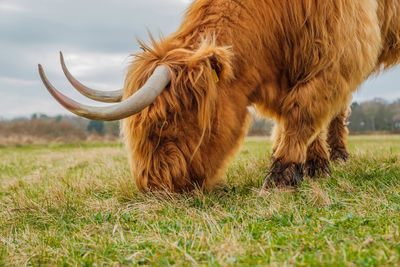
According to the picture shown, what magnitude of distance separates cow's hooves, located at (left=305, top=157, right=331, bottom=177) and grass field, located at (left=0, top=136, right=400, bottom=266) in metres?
0.25

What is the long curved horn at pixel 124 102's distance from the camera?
2.65m

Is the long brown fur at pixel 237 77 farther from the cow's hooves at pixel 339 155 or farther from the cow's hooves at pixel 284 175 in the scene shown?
the cow's hooves at pixel 339 155

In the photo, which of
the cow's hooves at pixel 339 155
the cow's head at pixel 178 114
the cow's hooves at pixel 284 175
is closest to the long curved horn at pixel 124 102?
the cow's head at pixel 178 114

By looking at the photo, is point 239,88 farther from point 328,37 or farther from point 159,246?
point 159,246

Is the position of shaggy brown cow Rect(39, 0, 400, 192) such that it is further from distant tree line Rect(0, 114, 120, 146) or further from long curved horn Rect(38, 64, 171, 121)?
distant tree line Rect(0, 114, 120, 146)

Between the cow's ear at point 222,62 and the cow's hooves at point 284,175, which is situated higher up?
the cow's ear at point 222,62

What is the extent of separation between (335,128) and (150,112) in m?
3.58

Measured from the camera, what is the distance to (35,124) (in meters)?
27.7

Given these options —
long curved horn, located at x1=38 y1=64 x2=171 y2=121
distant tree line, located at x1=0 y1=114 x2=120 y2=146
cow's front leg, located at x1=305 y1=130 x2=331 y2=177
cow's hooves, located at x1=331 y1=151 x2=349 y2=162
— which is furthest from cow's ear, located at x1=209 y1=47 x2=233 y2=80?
distant tree line, located at x1=0 y1=114 x2=120 y2=146

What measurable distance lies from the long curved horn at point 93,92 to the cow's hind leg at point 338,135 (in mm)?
3510

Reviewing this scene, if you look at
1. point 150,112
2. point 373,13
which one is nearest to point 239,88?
point 150,112

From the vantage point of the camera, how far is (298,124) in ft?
11.6

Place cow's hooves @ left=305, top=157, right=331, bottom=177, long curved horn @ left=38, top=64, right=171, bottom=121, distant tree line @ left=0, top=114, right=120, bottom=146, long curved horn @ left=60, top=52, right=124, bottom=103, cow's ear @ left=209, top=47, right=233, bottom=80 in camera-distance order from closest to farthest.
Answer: long curved horn @ left=38, top=64, right=171, bottom=121
cow's ear @ left=209, top=47, right=233, bottom=80
long curved horn @ left=60, top=52, right=124, bottom=103
cow's hooves @ left=305, top=157, right=331, bottom=177
distant tree line @ left=0, top=114, right=120, bottom=146

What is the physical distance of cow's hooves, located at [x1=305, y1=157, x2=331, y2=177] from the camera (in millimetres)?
4372
